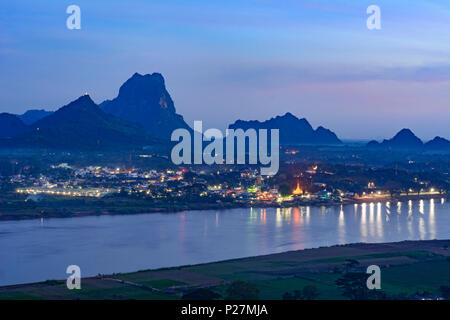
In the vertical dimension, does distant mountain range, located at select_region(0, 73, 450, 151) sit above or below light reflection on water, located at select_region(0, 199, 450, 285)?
above

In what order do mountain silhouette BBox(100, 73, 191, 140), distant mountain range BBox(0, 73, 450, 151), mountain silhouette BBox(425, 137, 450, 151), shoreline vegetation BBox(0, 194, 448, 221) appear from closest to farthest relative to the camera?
1. shoreline vegetation BBox(0, 194, 448, 221)
2. distant mountain range BBox(0, 73, 450, 151)
3. mountain silhouette BBox(100, 73, 191, 140)
4. mountain silhouette BBox(425, 137, 450, 151)

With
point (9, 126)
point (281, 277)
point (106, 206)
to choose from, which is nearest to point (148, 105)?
point (9, 126)

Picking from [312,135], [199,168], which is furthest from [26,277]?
[312,135]

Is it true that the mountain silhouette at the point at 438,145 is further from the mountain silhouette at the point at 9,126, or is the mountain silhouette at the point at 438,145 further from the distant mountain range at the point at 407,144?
the mountain silhouette at the point at 9,126

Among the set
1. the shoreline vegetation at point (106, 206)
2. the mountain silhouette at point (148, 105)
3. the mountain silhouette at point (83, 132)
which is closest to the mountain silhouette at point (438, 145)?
the mountain silhouette at point (148, 105)

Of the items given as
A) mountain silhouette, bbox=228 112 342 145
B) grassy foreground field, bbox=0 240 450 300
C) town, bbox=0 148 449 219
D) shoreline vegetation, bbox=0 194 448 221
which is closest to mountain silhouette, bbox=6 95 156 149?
town, bbox=0 148 449 219

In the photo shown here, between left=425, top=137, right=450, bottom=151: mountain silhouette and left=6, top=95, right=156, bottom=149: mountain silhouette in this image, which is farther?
left=425, top=137, right=450, bottom=151: mountain silhouette

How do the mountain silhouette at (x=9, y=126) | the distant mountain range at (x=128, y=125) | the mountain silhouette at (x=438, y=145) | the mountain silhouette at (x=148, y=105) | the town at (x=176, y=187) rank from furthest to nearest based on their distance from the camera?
the mountain silhouette at (x=438, y=145), the mountain silhouette at (x=148, y=105), the mountain silhouette at (x=9, y=126), the distant mountain range at (x=128, y=125), the town at (x=176, y=187)

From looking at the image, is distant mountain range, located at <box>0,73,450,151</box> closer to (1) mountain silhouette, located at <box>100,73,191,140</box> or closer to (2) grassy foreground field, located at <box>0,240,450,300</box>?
(1) mountain silhouette, located at <box>100,73,191,140</box>
